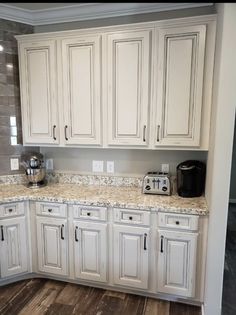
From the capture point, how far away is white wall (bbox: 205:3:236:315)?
64.0 inches

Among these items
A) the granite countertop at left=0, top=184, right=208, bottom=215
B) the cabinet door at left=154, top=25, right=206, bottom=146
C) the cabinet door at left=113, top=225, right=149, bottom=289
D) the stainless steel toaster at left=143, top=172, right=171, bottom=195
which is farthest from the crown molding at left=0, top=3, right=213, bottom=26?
the cabinet door at left=113, top=225, right=149, bottom=289

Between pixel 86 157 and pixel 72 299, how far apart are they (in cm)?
142

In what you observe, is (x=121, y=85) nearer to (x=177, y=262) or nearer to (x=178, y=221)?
(x=178, y=221)

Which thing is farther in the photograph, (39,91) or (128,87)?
(39,91)

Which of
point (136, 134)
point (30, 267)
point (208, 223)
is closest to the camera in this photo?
point (208, 223)

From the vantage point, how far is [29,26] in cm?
270

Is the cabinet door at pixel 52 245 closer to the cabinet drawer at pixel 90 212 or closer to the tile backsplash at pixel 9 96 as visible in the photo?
the cabinet drawer at pixel 90 212

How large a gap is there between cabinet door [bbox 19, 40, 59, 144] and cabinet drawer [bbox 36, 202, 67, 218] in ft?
2.11

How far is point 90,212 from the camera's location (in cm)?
223

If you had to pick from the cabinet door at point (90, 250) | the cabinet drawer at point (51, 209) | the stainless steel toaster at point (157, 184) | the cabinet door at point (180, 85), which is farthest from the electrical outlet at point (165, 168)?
the cabinet drawer at point (51, 209)

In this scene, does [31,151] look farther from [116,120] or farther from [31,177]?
[116,120]

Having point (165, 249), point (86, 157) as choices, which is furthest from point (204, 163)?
point (86, 157)

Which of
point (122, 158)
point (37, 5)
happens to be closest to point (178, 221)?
point (122, 158)

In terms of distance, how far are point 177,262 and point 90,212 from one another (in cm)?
87
